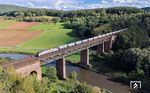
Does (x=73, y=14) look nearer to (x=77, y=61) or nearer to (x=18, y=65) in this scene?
(x=77, y=61)

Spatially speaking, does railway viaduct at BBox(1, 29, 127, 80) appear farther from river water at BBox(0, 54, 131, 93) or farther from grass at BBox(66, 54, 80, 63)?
river water at BBox(0, 54, 131, 93)

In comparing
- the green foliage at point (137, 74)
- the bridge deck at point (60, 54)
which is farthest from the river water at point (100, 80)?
the bridge deck at point (60, 54)

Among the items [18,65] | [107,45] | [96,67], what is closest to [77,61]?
[96,67]

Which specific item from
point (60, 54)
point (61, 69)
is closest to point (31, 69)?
point (61, 69)

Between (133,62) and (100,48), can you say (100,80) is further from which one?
(100,48)

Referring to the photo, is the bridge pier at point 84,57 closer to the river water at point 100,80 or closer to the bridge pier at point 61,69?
the river water at point 100,80

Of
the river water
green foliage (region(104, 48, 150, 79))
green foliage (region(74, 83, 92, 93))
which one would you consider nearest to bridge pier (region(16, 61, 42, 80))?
green foliage (region(74, 83, 92, 93))
